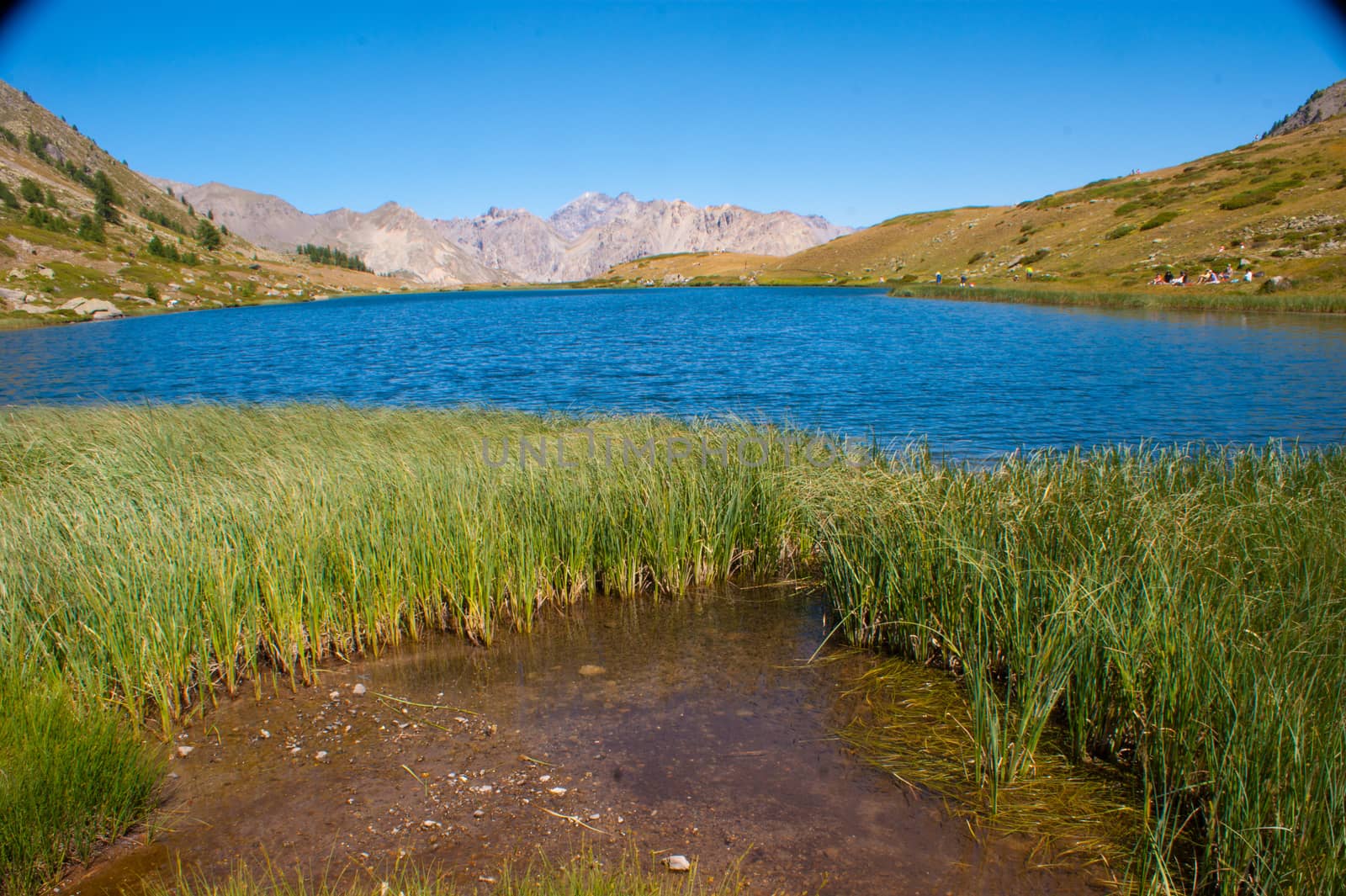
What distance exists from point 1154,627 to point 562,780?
356 centimetres

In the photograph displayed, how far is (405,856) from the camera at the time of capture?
3914mm

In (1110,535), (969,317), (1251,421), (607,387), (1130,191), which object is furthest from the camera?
(1130,191)

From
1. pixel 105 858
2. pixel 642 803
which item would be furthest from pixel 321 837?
pixel 642 803

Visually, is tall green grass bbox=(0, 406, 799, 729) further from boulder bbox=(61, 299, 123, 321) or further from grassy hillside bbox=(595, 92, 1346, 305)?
boulder bbox=(61, 299, 123, 321)

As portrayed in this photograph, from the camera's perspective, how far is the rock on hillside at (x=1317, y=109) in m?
145

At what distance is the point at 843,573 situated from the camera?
673cm

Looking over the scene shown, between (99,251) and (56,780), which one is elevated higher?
(99,251)

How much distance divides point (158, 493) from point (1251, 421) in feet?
62.8

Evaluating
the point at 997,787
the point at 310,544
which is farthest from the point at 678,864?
the point at 310,544

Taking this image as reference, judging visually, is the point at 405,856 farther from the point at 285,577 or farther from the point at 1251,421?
the point at 1251,421

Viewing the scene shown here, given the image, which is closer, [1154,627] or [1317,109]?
[1154,627]

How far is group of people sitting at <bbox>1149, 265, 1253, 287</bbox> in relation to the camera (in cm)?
3985

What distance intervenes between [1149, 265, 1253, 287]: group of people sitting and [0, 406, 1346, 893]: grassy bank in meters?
39.7

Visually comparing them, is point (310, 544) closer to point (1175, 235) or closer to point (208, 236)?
point (1175, 235)
